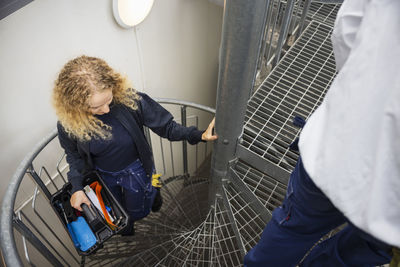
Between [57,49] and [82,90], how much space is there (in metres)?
0.55

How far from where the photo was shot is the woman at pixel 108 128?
1.45m

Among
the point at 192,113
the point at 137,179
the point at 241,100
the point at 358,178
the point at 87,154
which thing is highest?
the point at 358,178

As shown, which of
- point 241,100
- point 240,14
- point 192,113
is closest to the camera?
point 240,14

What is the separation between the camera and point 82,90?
1.42 meters

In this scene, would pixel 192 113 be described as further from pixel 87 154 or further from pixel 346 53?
pixel 346 53

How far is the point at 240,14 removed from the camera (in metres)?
1.06

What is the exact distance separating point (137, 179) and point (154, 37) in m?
1.23

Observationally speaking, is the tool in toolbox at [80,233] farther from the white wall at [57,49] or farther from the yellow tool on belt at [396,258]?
the yellow tool on belt at [396,258]

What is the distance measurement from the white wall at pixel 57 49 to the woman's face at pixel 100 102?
509 mm

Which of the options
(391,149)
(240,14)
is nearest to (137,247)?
(240,14)

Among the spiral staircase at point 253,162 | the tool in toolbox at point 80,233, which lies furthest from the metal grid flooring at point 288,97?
the tool in toolbox at point 80,233

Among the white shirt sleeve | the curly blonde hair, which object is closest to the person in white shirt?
the white shirt sleeve

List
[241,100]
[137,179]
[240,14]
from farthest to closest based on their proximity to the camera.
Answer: [137,179] < [241,100] < [240,14]

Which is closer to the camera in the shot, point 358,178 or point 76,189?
point 358,178
